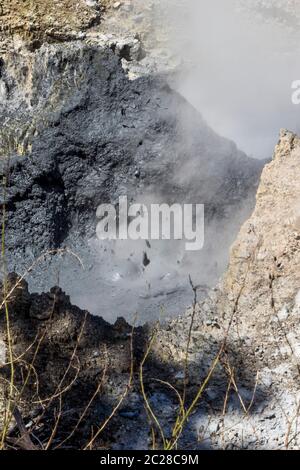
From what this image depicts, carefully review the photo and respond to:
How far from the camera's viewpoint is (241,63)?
10.9 m

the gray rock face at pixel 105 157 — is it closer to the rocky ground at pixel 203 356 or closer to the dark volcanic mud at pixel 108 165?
the dark volcanic mud at pixel 108 165

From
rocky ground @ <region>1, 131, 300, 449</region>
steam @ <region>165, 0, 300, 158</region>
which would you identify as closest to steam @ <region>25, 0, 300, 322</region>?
steam @ <region>165, 0, 300, 158</region>

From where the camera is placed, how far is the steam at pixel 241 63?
9.70 m

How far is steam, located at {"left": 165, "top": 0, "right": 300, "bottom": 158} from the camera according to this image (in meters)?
9.70

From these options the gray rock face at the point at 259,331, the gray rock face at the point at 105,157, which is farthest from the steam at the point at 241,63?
the gray rock face at the point at 259,331

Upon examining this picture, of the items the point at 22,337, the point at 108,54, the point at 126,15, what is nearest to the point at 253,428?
the point at 22,337

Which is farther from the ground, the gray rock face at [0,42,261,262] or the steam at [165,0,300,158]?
the steam at [165,0,300,158]

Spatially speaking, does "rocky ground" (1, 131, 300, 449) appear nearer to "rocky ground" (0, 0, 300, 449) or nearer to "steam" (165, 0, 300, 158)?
"rocky ground" (0, 0, 300, 449)

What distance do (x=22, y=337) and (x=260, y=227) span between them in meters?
1.90

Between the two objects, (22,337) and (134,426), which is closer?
(134,426)

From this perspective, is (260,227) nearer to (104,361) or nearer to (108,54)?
(104,361)

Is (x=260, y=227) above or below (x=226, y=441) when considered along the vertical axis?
above

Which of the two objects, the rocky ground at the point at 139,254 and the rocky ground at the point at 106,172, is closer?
the rocky ground at the point at 139,254

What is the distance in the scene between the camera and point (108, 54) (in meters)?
8.26
